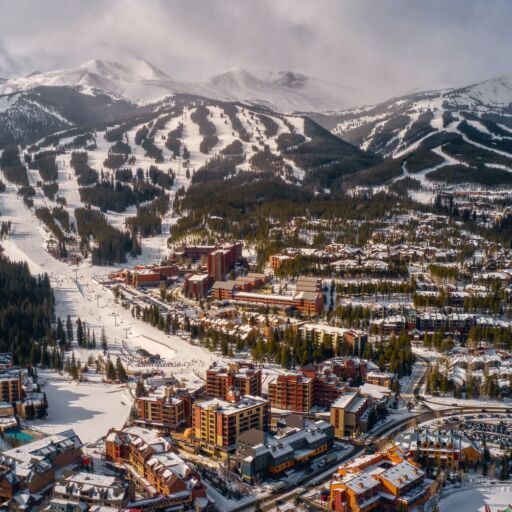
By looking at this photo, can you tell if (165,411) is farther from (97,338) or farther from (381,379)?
(97,338)

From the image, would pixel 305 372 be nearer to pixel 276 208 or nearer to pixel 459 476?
pixel 459 476

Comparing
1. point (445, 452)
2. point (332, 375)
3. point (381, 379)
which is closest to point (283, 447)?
point (445, 452)

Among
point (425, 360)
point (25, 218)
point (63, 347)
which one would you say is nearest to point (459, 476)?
point (425, 360)

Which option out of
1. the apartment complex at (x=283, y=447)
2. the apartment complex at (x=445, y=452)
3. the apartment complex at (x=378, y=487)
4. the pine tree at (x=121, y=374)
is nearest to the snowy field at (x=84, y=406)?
the pine tree at (x=121, y=374)

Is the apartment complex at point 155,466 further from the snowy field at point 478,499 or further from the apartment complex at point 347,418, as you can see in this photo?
the snowy field at point 478,499

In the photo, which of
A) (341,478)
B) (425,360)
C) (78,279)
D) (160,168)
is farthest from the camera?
(160,168)

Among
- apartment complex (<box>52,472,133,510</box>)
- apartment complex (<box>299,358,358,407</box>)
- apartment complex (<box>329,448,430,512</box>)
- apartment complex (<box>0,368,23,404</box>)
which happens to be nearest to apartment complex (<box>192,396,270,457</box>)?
apartment complex (<box>299,358,358,407</box>)
